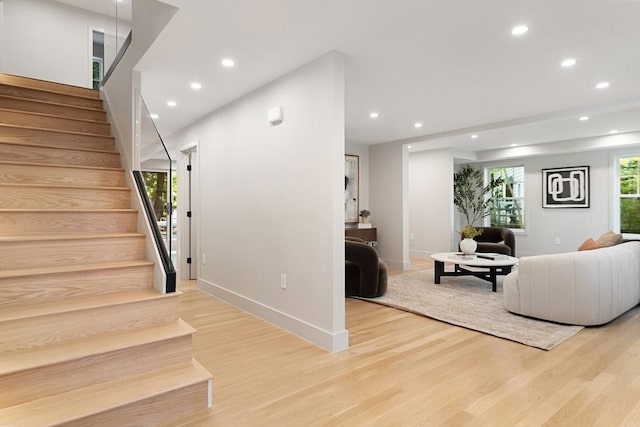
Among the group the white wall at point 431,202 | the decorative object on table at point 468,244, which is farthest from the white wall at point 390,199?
the decorative object on table at point 468,244

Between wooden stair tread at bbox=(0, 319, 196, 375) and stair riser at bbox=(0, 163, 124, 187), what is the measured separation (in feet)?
5.74

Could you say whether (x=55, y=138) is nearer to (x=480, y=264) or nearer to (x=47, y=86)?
(x=47, y=86)

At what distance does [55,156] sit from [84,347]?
2.27 m

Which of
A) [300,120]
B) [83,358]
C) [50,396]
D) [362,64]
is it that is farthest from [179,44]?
[50,396]

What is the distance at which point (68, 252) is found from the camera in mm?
2688

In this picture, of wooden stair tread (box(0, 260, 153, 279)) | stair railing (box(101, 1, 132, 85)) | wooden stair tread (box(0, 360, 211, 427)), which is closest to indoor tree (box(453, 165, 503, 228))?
stair railing (box(101, 1, 132, 85))

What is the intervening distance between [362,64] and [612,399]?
3.09 metres

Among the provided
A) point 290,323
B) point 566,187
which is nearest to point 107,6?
point 290,323

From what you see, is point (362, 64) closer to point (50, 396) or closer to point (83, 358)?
point (83, 358)

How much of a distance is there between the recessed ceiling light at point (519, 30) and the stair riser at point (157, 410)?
127 inches

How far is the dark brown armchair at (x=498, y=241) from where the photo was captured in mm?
6750

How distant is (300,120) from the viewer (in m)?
3.35

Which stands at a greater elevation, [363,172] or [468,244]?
[363,172]

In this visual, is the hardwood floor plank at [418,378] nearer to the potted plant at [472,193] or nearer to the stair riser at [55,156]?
the stair riser at [55,156]
